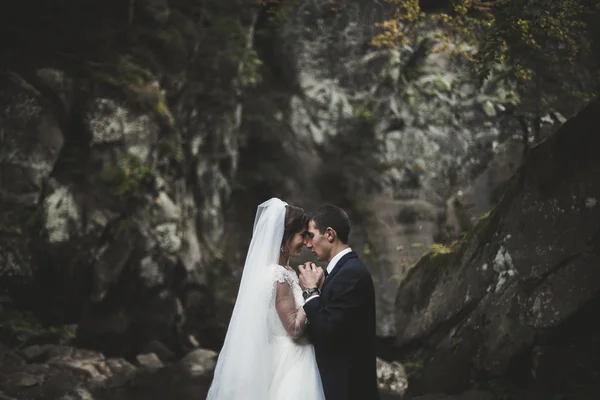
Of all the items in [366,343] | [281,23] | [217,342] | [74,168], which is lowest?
[217,342]

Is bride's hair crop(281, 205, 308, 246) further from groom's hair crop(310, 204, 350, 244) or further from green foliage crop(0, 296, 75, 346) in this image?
green foliage crop(0, 296, 75, 346)

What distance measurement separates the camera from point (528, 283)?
581cm

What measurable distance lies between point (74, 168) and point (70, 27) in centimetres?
338

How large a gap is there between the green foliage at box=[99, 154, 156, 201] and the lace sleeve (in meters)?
8.99

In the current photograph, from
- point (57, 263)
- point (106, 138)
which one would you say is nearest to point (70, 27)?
point (106, 138)

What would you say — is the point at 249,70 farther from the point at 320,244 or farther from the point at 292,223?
the point at 320,244

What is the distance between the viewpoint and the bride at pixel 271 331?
11.9ft

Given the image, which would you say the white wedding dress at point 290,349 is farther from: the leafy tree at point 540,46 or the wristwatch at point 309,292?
the leafy tree at point 540,46

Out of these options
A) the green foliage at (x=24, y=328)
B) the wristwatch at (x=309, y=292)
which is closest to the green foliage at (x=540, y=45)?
the wristwatch at (x=309, y=292)

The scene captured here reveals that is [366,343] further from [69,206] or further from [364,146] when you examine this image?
[364,146]

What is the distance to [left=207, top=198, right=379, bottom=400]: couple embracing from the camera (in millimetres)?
3523

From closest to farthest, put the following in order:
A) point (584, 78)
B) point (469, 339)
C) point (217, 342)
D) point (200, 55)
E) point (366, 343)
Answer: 1. point (366, 343)
2. point (469, 339)
3. point (584, 78)
4. point (217, 342)
5. point (200, 55)

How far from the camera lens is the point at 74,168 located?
12.0m

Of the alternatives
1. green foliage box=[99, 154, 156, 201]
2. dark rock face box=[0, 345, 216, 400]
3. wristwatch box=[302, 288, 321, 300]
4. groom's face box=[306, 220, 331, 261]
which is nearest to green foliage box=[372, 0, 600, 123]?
groom's face box=[306, 220, 331, 261]
